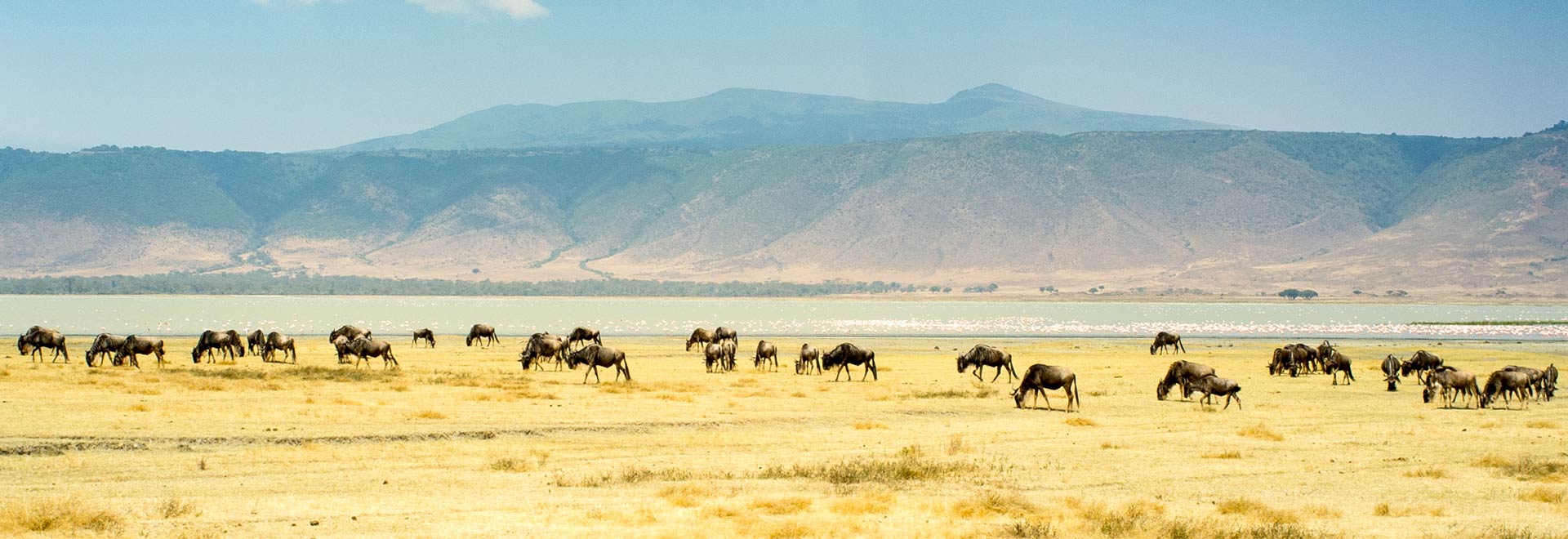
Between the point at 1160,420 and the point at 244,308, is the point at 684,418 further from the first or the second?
the point at 244,308

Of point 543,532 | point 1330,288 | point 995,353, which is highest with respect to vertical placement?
point 1330,288

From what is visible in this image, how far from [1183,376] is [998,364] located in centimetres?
704

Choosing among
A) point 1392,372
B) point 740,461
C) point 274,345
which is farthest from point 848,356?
point 274,345

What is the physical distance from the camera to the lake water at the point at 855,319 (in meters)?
82.1

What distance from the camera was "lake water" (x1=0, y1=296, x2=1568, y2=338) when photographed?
82125 millimetres

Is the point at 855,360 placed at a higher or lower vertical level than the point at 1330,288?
lower

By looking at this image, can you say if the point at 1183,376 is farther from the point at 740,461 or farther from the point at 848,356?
the point at 740,461

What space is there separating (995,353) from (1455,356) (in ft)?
89.6

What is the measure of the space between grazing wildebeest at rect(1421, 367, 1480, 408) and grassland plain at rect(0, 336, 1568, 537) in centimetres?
53

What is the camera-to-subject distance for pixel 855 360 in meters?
36.7

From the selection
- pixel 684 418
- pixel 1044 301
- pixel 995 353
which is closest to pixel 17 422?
pixel 684 418

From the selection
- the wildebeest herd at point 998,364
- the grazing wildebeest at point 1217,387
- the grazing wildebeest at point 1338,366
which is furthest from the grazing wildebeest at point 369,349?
the grazing wildebeest at point 1338,366

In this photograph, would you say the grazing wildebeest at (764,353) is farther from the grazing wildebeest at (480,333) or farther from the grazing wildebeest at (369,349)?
the grazing wildebeest at (480,333)

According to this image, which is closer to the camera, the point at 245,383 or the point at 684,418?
the point at 684,418
